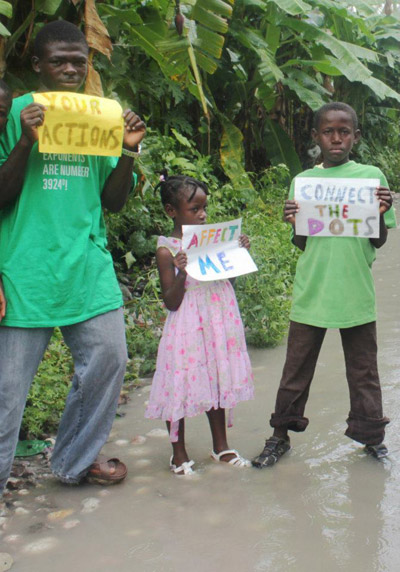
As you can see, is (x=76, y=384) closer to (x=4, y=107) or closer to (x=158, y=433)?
(x=158, y=433)

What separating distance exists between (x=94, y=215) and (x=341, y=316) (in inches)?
44.9

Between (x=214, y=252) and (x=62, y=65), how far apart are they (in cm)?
103

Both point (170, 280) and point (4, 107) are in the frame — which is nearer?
point (4, 107)

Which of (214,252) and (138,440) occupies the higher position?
(214,252)

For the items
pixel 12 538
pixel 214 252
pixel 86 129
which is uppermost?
pixel 86 129

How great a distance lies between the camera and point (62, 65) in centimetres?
274

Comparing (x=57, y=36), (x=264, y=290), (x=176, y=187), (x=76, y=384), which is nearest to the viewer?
(x=57, y=36)

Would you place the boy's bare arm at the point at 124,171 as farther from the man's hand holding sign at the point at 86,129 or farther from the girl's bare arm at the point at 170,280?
the girl's bare arm at the point at 170,280

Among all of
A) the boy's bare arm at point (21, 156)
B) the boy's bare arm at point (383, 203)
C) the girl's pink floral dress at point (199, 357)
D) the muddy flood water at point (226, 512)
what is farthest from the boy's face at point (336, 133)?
the muddy flood water at point (226, 512)

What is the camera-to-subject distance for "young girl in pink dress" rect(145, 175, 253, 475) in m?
3.18

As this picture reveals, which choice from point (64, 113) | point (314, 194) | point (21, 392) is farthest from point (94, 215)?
point (314, 194)

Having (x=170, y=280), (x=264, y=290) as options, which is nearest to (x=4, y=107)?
(x=170, y=280)

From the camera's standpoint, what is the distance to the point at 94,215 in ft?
9.54

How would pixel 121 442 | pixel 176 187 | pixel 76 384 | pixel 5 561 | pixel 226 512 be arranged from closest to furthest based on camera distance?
pixel 5 561
pixel 226 512
pixel 76 384
pixel 176 187
pixel 121 442
